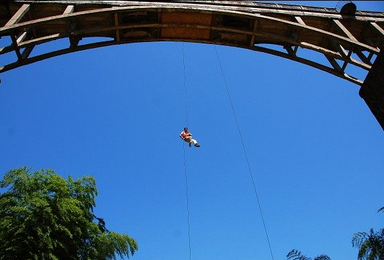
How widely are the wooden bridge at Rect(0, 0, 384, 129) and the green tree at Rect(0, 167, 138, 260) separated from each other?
19.6 ft

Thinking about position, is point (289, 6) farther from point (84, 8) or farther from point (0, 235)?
point (0, 235)

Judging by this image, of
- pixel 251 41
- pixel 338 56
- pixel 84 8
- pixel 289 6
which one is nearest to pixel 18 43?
pixel 84 8

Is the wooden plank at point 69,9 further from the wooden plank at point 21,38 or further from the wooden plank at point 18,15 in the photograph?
the wooden plank at point 21,38

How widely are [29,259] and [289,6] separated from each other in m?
11.8

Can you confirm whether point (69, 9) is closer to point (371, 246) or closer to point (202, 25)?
point (202, 25)

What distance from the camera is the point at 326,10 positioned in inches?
366

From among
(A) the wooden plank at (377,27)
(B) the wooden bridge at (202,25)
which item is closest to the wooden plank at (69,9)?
(B) the wooden bridge at (202,25)

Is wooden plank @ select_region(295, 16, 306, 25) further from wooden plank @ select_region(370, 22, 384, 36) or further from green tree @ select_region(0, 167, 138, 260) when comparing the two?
green tree @ select_region(0, 167, 138, 260)

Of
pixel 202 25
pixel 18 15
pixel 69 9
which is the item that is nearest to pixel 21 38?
pixel 18 15

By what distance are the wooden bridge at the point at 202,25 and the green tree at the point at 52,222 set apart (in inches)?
235

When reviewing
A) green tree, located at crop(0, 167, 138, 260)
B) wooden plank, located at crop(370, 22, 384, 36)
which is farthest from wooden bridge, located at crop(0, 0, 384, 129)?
green tree, located at crop(0, 167, 138, 260)

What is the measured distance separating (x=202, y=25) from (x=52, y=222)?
882cm

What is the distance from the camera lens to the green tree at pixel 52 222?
34.7 feet

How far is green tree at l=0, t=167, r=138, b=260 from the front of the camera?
34.7ft
